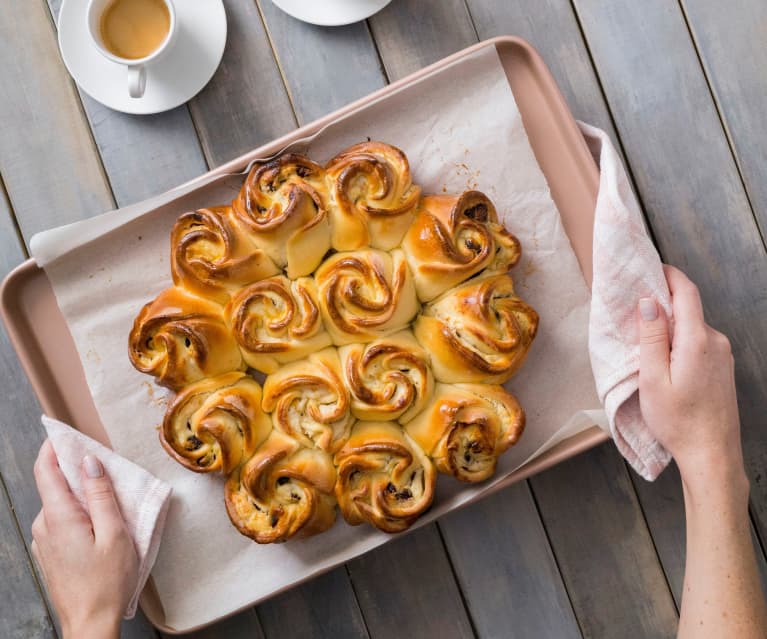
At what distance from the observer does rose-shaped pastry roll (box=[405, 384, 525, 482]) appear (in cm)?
118

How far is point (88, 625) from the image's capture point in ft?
4.15

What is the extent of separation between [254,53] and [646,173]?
0.71 metres

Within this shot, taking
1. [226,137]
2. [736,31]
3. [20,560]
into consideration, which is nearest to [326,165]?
[226,137]

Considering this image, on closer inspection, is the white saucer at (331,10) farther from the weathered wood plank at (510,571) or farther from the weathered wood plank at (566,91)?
the weathered wood plank at (510,571)

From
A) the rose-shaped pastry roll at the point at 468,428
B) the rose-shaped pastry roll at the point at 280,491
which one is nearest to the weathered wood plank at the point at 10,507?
the rose-shaped pastry roll at the point at 280,491

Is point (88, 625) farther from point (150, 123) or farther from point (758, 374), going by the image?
point (758, 374)

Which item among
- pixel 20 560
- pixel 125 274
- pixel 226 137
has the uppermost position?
pixel 226 137

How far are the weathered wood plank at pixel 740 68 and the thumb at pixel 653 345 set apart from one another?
0.39 m

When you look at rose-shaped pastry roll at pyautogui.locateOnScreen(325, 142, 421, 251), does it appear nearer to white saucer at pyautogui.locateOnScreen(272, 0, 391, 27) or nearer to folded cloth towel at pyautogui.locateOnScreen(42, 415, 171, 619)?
white saucer at pyautogui.locateOnScreen(272, 0, 391, 27)

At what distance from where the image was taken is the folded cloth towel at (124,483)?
1.28m

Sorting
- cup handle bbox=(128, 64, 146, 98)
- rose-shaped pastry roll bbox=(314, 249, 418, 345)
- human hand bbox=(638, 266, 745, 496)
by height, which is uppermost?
cup handle bbox=(128, 64, 146, 98)

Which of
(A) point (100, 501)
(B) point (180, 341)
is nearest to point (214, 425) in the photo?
(B) point (180, 341)

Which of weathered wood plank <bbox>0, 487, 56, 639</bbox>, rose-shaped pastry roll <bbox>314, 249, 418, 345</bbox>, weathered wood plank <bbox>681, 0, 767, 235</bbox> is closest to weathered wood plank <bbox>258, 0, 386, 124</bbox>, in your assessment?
rose-shaped pastry roll <bbox>314, 249, 418, 345</bbox>

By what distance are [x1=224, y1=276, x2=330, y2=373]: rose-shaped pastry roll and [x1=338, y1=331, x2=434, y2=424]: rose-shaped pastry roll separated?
7cm
